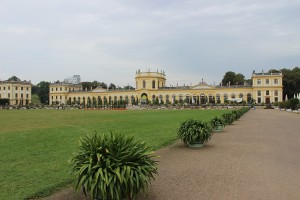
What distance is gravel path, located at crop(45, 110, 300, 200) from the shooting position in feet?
18.5

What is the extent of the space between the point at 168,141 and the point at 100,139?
7669 mm

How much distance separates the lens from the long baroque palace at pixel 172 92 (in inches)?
3162

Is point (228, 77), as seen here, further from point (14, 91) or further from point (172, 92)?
point (14, 91)

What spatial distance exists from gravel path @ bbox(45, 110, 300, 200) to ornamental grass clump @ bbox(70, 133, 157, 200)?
71 centimetres

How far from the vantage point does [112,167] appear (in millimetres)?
4703

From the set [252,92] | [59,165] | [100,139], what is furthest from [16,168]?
[252,92]

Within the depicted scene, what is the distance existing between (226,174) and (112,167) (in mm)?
3334

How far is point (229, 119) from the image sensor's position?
21.3 metres

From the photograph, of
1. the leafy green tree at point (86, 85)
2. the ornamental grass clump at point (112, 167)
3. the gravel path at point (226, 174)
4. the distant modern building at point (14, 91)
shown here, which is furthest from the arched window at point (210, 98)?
the ornamental grass clump at point (112, 167)

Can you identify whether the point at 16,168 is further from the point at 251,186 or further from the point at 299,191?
the point at 299,191

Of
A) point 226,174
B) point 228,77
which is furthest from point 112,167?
point 228,77

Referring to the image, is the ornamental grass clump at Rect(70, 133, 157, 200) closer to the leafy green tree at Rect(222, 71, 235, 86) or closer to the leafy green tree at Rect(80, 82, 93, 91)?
the leafy green tree at Rect(222, 71, 235, 86)

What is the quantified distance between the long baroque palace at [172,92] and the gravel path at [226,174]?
71.5 meters

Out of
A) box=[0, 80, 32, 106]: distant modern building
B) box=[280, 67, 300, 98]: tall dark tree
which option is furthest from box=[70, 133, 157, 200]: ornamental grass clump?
box=[0, 80, 32, 106]: distant modern building
